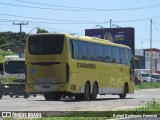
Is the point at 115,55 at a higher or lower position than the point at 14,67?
higher

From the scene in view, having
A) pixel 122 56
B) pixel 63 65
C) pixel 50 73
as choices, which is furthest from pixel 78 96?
pixel 122 56

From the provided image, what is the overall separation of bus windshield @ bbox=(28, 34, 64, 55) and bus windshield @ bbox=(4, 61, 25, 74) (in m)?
12.2

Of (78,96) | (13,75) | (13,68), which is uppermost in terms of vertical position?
(13,68)

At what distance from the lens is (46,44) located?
94.5ft

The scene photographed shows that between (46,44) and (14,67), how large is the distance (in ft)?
44.0

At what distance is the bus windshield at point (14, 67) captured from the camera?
41.3m

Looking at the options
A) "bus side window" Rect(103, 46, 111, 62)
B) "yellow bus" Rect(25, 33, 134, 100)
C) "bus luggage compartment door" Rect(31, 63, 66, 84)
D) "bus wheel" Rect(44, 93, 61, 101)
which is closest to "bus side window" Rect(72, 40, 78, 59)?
"yellow bus" Rect(25, 33, 134, 100)

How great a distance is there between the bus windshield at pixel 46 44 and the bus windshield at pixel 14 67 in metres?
12.2

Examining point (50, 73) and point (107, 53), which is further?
point (107, 53)

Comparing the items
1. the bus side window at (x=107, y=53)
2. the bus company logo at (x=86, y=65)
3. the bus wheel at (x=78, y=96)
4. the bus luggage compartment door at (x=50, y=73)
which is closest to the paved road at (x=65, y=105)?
the bus luggage compartment door at (x=50, y=73)

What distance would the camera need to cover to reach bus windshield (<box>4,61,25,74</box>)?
41281 millimetres

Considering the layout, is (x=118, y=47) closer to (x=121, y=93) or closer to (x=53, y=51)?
(x=121, y=93)

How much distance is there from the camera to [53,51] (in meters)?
28.7

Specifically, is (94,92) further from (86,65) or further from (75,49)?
(75,49)
